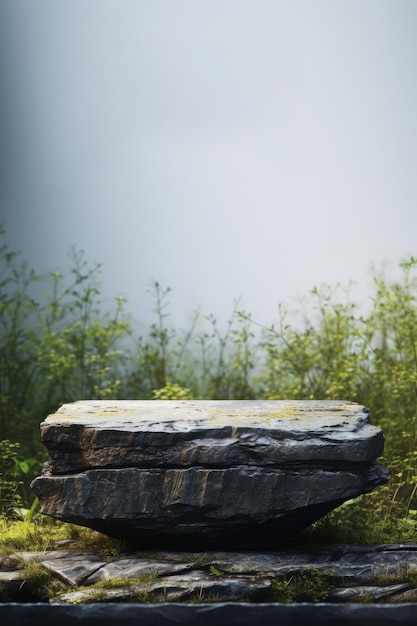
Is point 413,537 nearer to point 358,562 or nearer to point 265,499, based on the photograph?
point 358,562

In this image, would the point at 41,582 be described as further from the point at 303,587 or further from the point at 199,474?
the point at 303,587

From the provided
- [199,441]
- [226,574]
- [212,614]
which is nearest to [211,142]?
[199,441]

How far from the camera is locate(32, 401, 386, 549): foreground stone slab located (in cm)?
300

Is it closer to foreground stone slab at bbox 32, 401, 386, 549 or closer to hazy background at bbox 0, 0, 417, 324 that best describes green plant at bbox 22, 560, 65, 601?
foreground stone slab at bbox 32, 401, 386, 549

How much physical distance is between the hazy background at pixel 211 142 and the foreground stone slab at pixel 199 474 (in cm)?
192

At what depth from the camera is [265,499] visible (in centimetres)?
300

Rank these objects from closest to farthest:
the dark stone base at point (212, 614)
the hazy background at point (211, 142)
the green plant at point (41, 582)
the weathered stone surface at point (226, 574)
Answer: the dark stone base at point (212, 614)
the weathered stone surface at point (226, 574)
the green plant at point (41, 582)
the hazy background at point (211, 142)

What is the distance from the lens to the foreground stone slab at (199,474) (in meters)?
3.00

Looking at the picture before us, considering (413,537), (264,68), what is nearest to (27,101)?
(264,68)

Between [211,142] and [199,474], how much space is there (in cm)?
254

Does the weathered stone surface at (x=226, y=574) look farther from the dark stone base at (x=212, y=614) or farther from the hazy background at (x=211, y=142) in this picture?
the hazy background at (x=211, y=142)

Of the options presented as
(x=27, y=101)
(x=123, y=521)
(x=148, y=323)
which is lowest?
(x=123, y=521)

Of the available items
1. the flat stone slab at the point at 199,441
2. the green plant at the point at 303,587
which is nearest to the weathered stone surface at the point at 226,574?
the green plant at the point at 303,587

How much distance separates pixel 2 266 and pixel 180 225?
1025 millimetres
